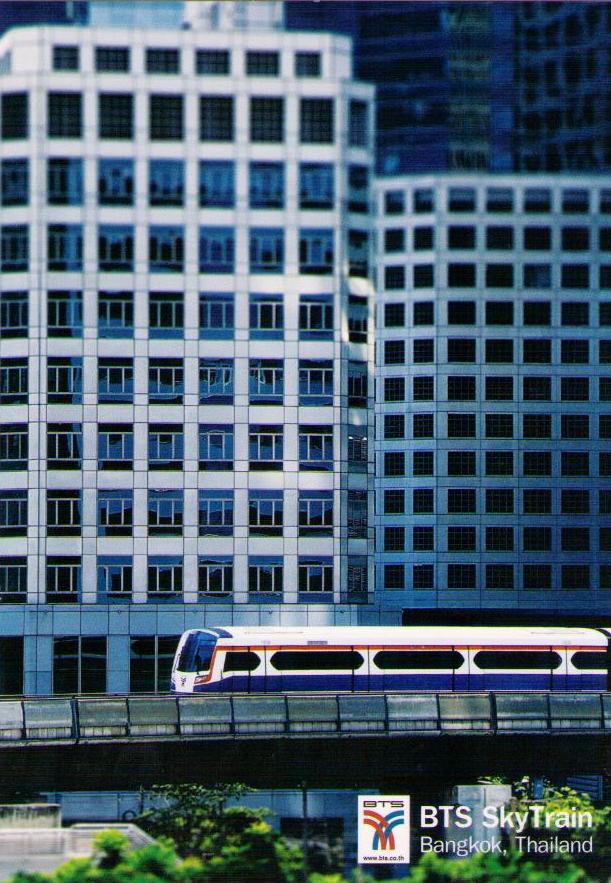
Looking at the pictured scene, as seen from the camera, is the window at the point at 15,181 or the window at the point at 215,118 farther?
the window at the point at 15,181

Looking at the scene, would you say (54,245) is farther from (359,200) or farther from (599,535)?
(599,535)

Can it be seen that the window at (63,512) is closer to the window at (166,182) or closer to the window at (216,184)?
the window at (166,182)

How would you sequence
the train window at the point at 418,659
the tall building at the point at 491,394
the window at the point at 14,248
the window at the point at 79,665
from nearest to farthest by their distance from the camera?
the train window at the point at 418,659, the window at the point at 79,665, the tall building at the point at 491,394, the window at the point at 14,248

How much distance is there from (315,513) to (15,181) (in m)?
10.5

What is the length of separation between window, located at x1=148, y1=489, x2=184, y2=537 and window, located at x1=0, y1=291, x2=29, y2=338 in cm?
511

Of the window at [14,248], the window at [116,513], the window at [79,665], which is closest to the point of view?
the window at [79,665]

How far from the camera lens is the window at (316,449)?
1448 inches

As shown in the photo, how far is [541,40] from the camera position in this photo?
3550 centimetres

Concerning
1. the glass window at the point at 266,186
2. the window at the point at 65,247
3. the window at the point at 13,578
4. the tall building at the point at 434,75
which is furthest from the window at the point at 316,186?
the window at the point at 13,578

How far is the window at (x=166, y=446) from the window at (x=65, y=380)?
1.94 metres

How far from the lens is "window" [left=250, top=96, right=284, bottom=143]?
37.4 meters

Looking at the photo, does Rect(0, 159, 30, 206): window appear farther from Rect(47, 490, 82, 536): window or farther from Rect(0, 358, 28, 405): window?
Rect(47, 490, 82, 536): window

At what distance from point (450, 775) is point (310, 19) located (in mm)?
16249

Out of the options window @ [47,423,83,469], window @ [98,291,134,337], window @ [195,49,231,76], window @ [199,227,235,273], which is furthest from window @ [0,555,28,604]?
window @ [195,49,231,76]
